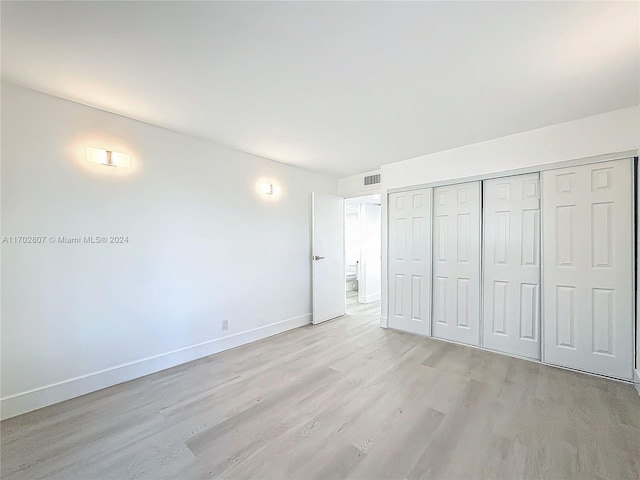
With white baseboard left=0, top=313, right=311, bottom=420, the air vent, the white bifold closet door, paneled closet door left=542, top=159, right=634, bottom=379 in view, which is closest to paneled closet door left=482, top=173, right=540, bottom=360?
paneled closet door left=542, top=159, right=634, bottom=379

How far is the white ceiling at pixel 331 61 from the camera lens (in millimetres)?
1442

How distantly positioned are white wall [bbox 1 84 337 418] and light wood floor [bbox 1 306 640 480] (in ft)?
1.04

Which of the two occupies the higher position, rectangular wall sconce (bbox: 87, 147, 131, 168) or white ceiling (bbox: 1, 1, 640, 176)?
white ceiling (bbox: 1, 1, 640, 176)

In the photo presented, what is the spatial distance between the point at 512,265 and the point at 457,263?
60cm

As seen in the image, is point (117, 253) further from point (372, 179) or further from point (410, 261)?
point (372, 179)

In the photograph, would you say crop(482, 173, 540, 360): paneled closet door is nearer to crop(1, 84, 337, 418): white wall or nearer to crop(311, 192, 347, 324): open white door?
crop(311, 192, 347, 324): open white door

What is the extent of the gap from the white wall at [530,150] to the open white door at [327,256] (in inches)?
44.7

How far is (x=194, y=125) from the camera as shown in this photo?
111 inches

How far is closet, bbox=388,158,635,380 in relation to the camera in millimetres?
2568

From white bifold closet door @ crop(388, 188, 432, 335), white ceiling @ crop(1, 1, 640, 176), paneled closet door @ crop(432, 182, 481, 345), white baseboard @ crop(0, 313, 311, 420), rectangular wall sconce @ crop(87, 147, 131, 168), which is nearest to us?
white ceiling @ crop(1, 1, 640, 176)

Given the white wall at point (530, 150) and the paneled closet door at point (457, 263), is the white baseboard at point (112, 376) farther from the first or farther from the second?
the white wall at point (530, 150)

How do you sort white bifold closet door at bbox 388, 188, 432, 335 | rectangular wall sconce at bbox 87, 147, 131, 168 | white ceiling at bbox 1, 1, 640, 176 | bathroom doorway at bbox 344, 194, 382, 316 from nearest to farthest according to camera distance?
white ceiling at bbox 1, 1, 640, 176, rectangular wall sconce at bbox 87, 147, 131, 168, white bifold closet door at bbox 388, 188, 432, 335, bathroom doorway at bbox 344, 194, 382, 316

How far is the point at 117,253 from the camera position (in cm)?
260

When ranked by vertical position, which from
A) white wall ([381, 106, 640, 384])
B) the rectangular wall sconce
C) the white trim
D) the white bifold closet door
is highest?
white wall ([381, 106, 640, 384])
